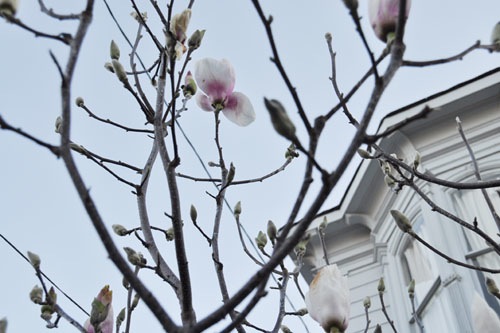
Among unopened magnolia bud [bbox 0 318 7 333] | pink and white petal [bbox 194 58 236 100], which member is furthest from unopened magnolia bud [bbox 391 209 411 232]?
unopened magnolia bud [bbox 0 318 7 333]

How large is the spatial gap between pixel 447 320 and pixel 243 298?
4354 mm

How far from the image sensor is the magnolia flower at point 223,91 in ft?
4.68

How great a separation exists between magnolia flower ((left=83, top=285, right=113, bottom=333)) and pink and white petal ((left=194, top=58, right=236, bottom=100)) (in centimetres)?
53

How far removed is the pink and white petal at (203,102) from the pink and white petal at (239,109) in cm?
6

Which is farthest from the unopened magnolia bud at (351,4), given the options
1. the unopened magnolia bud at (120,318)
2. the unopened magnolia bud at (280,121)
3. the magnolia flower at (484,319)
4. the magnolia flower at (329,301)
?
the unopened magnolia bud at (120,318)

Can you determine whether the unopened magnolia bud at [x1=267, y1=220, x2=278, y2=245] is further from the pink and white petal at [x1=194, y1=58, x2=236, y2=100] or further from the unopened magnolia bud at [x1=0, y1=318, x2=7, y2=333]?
the unopened magnolia bud at [x1=0, y1=318, x2=7, y2=333]

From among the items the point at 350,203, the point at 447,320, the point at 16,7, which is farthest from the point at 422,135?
the point at 16,7

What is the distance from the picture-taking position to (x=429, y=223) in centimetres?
494

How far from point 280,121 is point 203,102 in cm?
80

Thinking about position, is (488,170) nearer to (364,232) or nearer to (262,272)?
(364,232)

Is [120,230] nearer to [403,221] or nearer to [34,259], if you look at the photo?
[34,259]

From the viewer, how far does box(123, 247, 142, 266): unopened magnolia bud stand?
4.72ft

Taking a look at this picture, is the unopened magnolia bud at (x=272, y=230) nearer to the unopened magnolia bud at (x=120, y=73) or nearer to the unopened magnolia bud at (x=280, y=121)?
the unopened magnolia bud at (x=120, y=73)

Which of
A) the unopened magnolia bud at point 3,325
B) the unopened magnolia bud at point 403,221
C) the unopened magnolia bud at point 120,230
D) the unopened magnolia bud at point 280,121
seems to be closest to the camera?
the unopened magnolia bud at point 280,121
